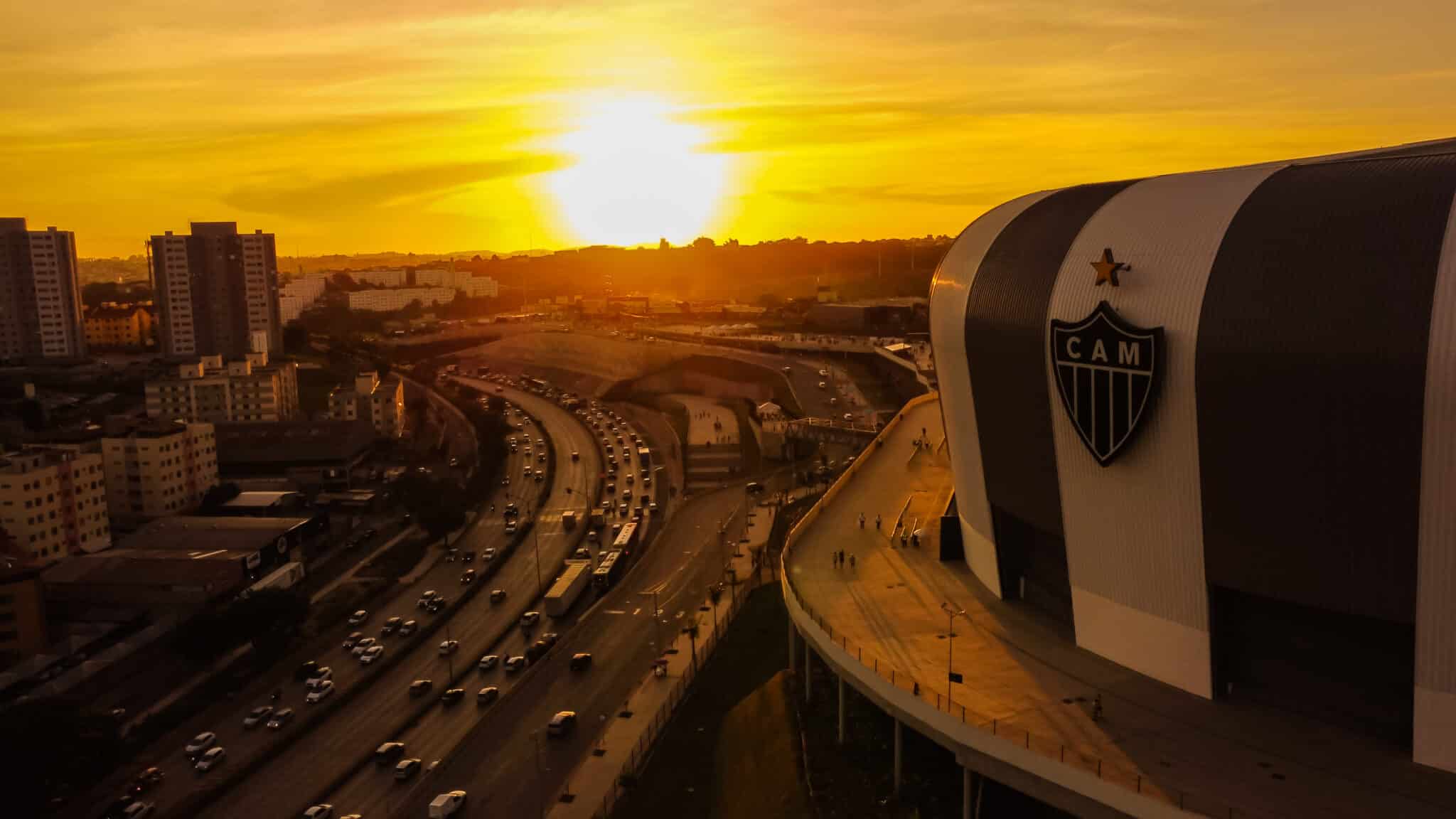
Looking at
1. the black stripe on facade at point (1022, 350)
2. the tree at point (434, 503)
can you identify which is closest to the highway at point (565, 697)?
the tree at point (434, 503)

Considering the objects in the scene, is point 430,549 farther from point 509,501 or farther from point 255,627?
point 255,627

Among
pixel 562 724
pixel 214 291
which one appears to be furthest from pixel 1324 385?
pixel 214 291

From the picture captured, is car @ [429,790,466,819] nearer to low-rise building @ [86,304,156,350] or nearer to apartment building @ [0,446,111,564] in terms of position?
apartment building @ [0,446,111,564]

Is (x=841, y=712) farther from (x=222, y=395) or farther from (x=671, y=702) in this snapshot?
(x=222, y=395)

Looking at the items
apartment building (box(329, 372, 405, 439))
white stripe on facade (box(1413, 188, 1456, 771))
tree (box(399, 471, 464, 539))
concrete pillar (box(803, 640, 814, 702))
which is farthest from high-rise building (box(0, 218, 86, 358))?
white stripe on facade (box(1413, 188, 1456, 771))

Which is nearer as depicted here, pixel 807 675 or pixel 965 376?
pixel 965 376

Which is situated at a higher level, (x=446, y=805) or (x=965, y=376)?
(x=965, y=376)

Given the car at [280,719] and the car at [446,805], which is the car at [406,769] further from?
the car at [280,719]
